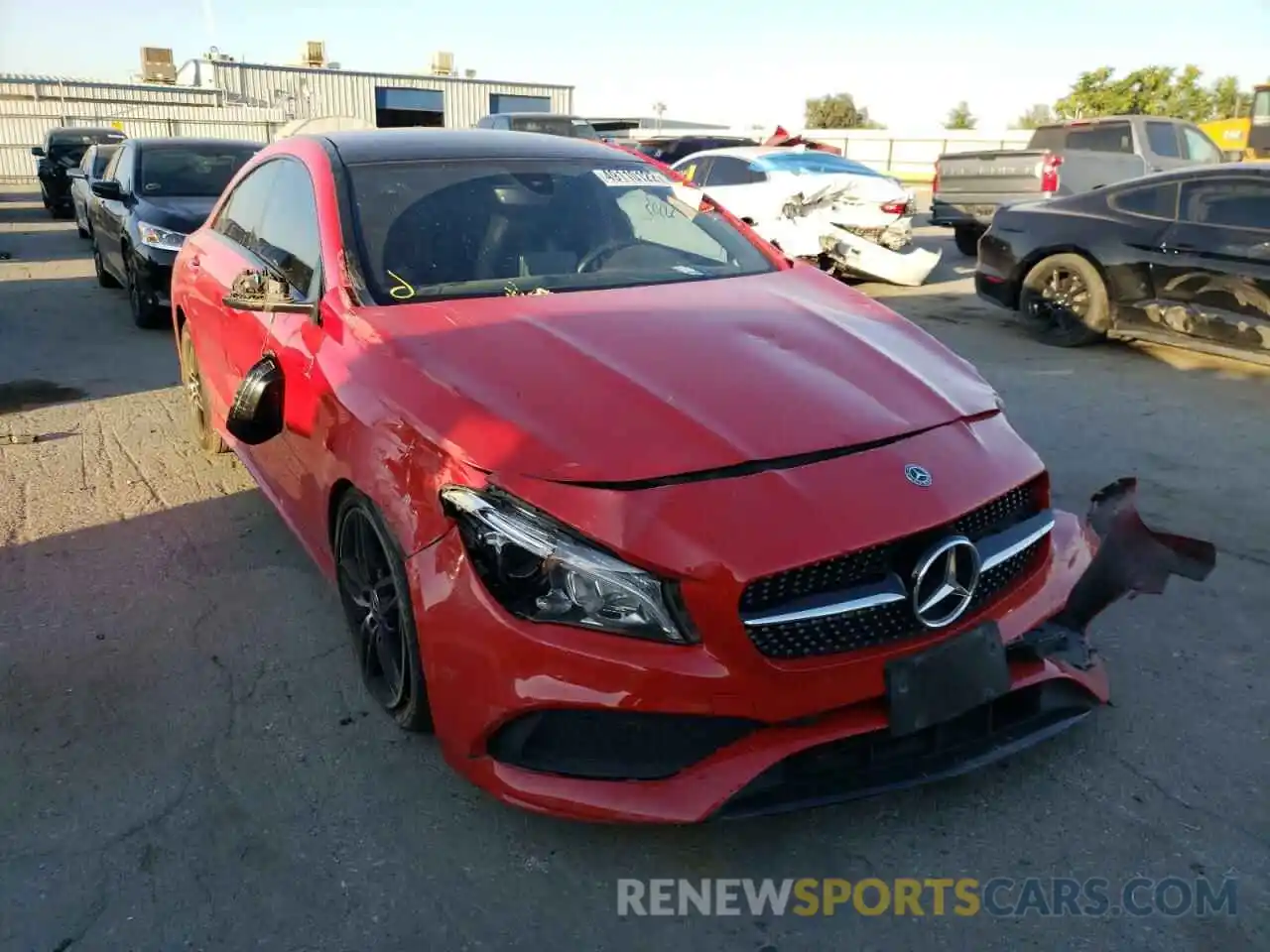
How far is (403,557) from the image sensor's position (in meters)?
2.54

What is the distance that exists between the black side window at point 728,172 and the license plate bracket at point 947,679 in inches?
384

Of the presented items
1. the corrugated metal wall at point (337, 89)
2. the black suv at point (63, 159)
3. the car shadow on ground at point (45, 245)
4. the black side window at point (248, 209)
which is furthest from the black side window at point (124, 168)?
the corrugated metal wall at point (337, 89)

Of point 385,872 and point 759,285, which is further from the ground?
point 759,285

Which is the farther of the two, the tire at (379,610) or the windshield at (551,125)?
the windshield at (551,125)

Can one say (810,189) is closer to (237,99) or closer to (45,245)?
(45,245)

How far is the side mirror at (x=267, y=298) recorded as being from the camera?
10.8 feet

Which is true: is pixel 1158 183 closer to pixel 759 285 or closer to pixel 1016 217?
pixel 1016 217

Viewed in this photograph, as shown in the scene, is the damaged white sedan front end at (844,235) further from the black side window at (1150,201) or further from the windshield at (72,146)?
the windshield at (72,146)

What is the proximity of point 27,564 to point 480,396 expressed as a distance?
2.59m

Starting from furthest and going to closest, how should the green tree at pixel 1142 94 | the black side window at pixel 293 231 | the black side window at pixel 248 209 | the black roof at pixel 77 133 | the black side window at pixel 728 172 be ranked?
the green tree at pixel 1142 94 → the black roof at pixel 77 133 → the black side window at pixel 728 172 → the black side window at pixel 248 209 → the black side window at pixel 293 231

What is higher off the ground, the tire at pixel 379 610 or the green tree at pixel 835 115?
the green tree at pixel 835 115

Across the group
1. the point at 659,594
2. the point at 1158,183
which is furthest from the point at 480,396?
the point at 1158,183

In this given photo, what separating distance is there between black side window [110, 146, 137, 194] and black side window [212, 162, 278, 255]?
4770mm

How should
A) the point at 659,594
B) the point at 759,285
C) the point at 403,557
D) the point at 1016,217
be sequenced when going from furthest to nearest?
the point at 1016,217 < the point at 759,285 < the point at 403,557 < the point at 659,594
